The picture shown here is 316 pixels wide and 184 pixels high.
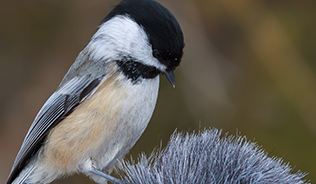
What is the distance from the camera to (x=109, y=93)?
112 centimetres

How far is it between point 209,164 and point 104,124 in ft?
1.26

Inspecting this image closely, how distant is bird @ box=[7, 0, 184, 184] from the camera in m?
1.11

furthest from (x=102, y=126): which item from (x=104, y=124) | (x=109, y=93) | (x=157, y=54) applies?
(x=157, y=54)

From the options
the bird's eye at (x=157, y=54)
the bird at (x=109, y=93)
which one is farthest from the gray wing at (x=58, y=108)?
the bird's eye at (x=157, y=54)

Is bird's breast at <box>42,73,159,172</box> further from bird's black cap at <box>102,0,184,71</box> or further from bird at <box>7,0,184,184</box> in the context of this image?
bird's black cap at <box>102,0,184,71</box>

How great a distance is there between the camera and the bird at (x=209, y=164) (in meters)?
0.90

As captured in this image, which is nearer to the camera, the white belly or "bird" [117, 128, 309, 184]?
"bird" [117, 128, 309, 184]

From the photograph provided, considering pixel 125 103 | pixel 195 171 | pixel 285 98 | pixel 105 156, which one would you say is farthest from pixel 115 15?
pixel 285 98

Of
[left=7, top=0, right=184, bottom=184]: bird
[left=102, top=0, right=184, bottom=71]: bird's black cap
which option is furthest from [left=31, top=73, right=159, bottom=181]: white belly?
[left=102, top=0, right=184, bottom=71]: bird's black cap

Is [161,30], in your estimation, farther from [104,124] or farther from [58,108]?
[58,108]

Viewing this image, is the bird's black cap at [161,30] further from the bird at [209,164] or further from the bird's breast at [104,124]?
the bird at [209,164]

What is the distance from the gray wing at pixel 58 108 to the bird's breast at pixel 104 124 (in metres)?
0.02

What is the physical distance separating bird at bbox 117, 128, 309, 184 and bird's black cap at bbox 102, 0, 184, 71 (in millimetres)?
258

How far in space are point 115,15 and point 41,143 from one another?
0.54 m
